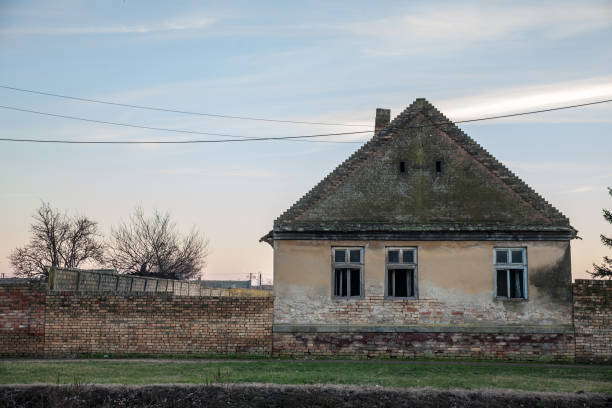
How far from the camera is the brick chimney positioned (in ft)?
74.9

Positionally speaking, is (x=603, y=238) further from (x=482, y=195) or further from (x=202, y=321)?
(x=202, y=321)

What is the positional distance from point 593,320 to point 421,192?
5738 millimetres

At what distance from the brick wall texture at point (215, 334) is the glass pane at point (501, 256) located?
2.01m

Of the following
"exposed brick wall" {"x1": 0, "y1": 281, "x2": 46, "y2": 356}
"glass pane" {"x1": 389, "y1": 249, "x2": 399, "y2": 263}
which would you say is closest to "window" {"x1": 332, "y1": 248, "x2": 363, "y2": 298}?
"glass pane" {"x1": 389, "y1": 249, "x2": 399, "y2": 263}

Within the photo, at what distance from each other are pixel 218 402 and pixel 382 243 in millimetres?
8706

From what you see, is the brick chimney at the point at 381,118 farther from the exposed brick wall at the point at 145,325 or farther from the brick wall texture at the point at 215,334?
the exposed brick wall at the point at 145,325

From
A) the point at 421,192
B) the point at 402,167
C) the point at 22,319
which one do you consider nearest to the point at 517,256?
the point at 421,192

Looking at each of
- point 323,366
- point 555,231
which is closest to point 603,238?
point 555,231

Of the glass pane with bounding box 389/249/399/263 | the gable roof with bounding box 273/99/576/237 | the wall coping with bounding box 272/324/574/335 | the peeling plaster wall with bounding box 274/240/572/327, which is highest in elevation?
the gable roof with bounding box 273/99/576/237

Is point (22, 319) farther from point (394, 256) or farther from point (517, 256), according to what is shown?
point (517, 256)

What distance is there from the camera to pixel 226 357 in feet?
64.3

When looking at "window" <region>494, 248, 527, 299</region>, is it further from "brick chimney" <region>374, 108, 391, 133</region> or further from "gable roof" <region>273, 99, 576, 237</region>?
"brick chimney" <region>374, 108, 391, 133</region>

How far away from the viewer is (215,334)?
19859 millimetres

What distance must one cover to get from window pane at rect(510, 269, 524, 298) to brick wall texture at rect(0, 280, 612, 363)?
1145 mm
